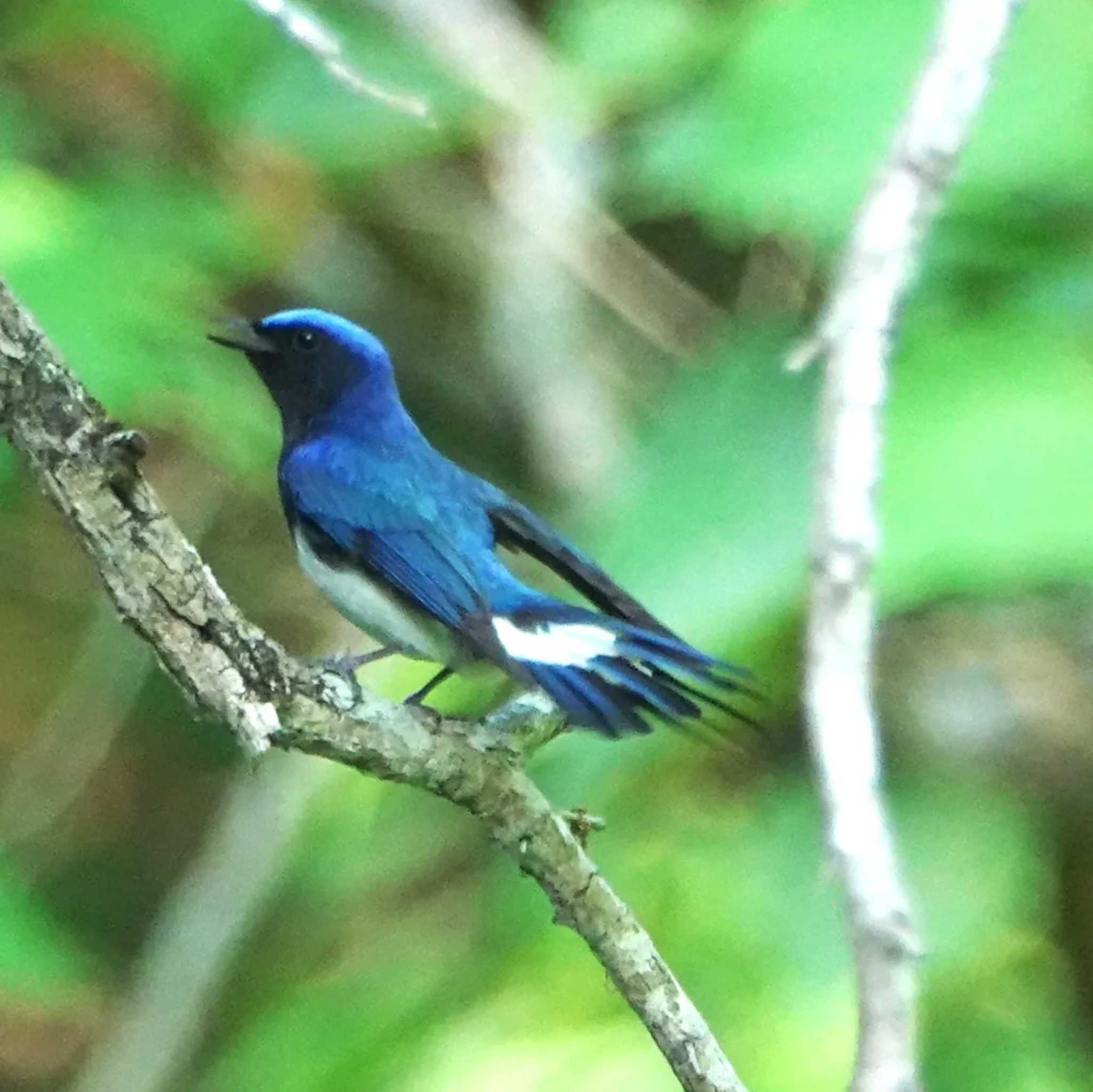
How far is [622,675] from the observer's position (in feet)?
6.59

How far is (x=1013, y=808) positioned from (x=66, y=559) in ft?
8.90

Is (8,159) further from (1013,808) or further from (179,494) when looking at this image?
(1013,808)

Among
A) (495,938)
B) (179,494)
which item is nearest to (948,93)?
(495,938)

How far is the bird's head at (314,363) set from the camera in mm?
3021

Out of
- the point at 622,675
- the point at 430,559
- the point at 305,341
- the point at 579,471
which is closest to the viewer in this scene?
the point at 622,675

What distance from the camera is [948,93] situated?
174cm

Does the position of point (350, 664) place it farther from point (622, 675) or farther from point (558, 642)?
point (622, 675)

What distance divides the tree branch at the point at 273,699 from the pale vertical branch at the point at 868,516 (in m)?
0.55

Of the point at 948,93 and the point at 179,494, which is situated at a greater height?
the point at 179,494

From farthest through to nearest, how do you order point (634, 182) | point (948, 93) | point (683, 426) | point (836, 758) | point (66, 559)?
point (66, 559)
point (634, 182)
point (683, 426)
point (948, 93)
point (836, 758)

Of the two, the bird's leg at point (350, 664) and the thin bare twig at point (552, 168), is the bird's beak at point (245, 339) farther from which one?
the thin bare twig at point (552, 168)

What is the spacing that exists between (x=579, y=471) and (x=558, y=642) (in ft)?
6.67

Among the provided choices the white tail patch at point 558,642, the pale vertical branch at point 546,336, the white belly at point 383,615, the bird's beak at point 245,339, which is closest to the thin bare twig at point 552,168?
the pale vertical branch at point 546,336

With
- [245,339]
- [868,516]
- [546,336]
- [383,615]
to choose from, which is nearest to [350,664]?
[383,615]
